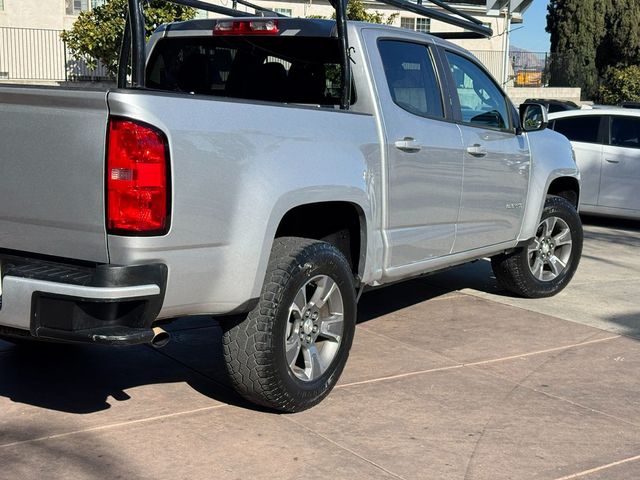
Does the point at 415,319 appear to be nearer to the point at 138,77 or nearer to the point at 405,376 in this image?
the point at 405,376

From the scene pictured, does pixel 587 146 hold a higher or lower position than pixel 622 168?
higher

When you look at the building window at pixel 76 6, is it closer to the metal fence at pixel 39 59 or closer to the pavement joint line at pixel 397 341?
the metal fence at pixel 39 59

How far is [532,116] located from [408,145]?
6.52ft

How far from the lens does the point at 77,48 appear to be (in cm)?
2461

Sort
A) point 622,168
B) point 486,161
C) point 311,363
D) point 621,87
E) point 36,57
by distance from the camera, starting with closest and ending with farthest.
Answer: point 311,363, point 486,161, point 622,168, point 36,57, point 621,87

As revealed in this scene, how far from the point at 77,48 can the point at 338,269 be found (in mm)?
21422

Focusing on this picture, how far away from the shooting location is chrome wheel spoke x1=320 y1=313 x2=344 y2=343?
4957 mm

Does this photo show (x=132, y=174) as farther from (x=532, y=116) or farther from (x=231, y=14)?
(x=532, y=116)

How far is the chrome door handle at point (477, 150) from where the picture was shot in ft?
20.1

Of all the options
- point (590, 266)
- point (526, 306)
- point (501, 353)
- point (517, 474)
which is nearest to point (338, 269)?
point (517, 474)

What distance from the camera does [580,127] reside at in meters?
12.4

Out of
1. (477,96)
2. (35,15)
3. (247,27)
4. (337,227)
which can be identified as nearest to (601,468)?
(337,227)

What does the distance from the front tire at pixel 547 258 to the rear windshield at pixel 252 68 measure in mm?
2605

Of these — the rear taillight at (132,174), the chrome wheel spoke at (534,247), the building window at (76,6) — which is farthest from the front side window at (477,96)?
the building window at (76,6)
